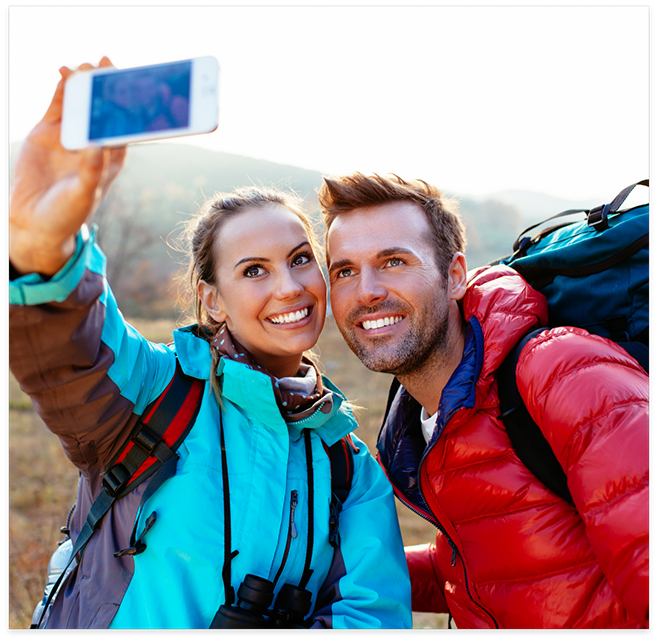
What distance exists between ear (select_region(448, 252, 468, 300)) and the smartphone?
1972 millimetres

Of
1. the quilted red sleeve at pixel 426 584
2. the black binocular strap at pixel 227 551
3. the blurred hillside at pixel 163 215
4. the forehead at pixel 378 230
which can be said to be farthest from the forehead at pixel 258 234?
the blurred hillside at pixel 163 215

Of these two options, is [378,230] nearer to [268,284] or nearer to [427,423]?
[268,284]

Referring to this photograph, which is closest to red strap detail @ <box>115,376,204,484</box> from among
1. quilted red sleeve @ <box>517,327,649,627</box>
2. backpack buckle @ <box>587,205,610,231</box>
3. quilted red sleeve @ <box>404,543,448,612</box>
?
quilted red sleeve @ <box>517,327,649,627</box>

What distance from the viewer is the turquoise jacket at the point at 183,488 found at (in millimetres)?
1604

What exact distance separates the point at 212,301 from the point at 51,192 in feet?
4.65

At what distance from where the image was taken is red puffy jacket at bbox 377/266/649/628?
179 cm

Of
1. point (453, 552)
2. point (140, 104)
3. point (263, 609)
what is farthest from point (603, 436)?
point (140, 104)

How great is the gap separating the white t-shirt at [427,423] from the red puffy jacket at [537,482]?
160mm

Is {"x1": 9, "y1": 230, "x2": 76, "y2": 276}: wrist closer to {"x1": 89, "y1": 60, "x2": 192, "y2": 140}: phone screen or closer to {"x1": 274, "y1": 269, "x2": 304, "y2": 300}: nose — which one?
{"x1": 89, "y1": 60, "x2": 192, "y2": 140}: phone screen

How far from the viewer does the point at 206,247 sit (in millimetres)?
2865

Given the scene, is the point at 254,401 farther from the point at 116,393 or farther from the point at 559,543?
the point at 559,543

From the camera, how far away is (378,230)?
2887 millimetres

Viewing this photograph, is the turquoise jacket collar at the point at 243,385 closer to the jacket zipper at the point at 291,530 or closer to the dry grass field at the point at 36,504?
the jacket zipper at the point at 291,530
